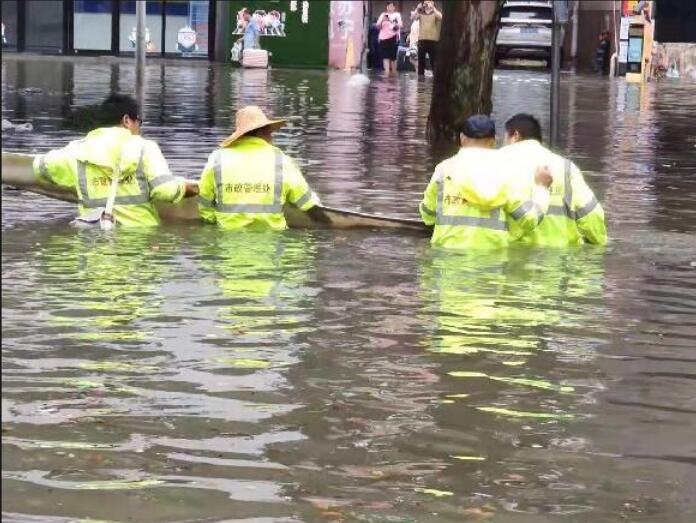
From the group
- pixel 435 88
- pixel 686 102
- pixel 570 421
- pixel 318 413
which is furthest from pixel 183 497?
pixel 686 102

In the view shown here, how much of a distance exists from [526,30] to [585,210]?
33.0 m

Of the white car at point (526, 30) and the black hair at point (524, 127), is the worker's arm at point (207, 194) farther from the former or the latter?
the white car at point (526, 30)

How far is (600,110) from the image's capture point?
2631 cm

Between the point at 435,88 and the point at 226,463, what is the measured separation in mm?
14011

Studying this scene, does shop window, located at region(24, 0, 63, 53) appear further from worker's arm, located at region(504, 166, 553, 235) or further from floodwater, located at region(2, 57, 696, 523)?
worker's arm, located at region(504, 166, 553, 235)

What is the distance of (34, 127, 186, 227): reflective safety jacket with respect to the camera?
32.6ft

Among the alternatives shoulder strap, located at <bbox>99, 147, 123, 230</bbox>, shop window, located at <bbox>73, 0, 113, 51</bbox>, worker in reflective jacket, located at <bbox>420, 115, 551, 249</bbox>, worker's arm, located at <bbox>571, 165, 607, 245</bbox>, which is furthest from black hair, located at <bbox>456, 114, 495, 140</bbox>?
shop window, located at <bbox>73, 0, 113, 51</bbox>

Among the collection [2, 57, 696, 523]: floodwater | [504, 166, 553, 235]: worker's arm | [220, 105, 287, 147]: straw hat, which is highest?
[220, 105, 287, 147]: straw hat

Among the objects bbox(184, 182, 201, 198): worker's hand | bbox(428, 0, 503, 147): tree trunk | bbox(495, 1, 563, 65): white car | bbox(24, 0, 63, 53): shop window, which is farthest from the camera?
bbox(24, 0, 63, 53): shop window

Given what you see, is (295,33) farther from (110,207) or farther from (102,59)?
(110,207)

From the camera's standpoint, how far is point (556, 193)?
9617mm

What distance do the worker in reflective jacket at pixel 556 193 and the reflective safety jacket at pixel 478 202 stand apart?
0.35 ft

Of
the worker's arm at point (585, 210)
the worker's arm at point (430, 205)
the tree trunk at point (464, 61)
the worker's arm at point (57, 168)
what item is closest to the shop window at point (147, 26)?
the tree trunk at point (464, 61)

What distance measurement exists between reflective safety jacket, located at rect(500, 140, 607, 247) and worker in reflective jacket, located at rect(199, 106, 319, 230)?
1500 mm
